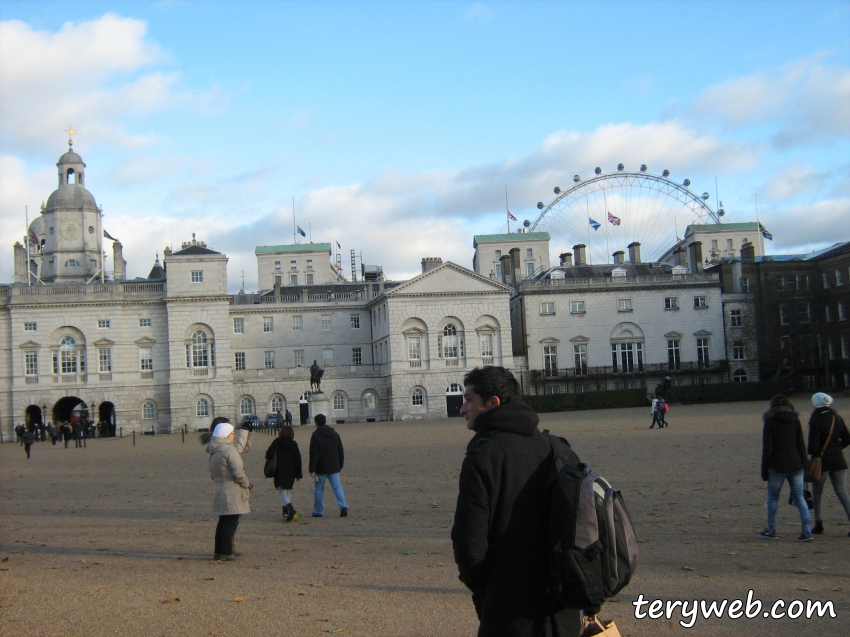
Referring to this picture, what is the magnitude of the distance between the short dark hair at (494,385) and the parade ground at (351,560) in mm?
3245

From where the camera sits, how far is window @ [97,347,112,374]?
68.1 m

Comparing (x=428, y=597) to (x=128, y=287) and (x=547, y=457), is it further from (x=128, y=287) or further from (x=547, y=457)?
(x=128, y=287)

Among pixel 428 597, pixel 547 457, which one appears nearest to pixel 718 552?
pixel 428 597

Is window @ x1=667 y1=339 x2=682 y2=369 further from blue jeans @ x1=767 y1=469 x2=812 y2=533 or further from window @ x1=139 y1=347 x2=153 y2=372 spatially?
blue jeans @ x1=767 y1=469 x2=812 y2=533

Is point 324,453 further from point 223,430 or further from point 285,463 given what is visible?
point 223,430

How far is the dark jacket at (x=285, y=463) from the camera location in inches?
601

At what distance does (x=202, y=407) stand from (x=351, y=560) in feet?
193

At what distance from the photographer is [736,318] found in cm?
7375

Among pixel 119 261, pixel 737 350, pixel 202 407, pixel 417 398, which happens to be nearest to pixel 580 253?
pixel 737 350

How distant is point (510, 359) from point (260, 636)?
62.5m

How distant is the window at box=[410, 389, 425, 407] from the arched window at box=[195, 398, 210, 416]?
15139mm

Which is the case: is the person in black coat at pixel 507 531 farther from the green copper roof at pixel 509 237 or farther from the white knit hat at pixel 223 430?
the green copper roof at pixel 509 237

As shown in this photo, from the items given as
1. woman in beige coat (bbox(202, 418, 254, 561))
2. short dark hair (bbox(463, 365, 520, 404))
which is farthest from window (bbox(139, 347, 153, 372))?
short dark hair (bbox(463, 365, 520, 404))

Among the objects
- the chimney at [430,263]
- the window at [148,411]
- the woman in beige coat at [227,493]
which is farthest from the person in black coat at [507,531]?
the chimney at [430,263]
